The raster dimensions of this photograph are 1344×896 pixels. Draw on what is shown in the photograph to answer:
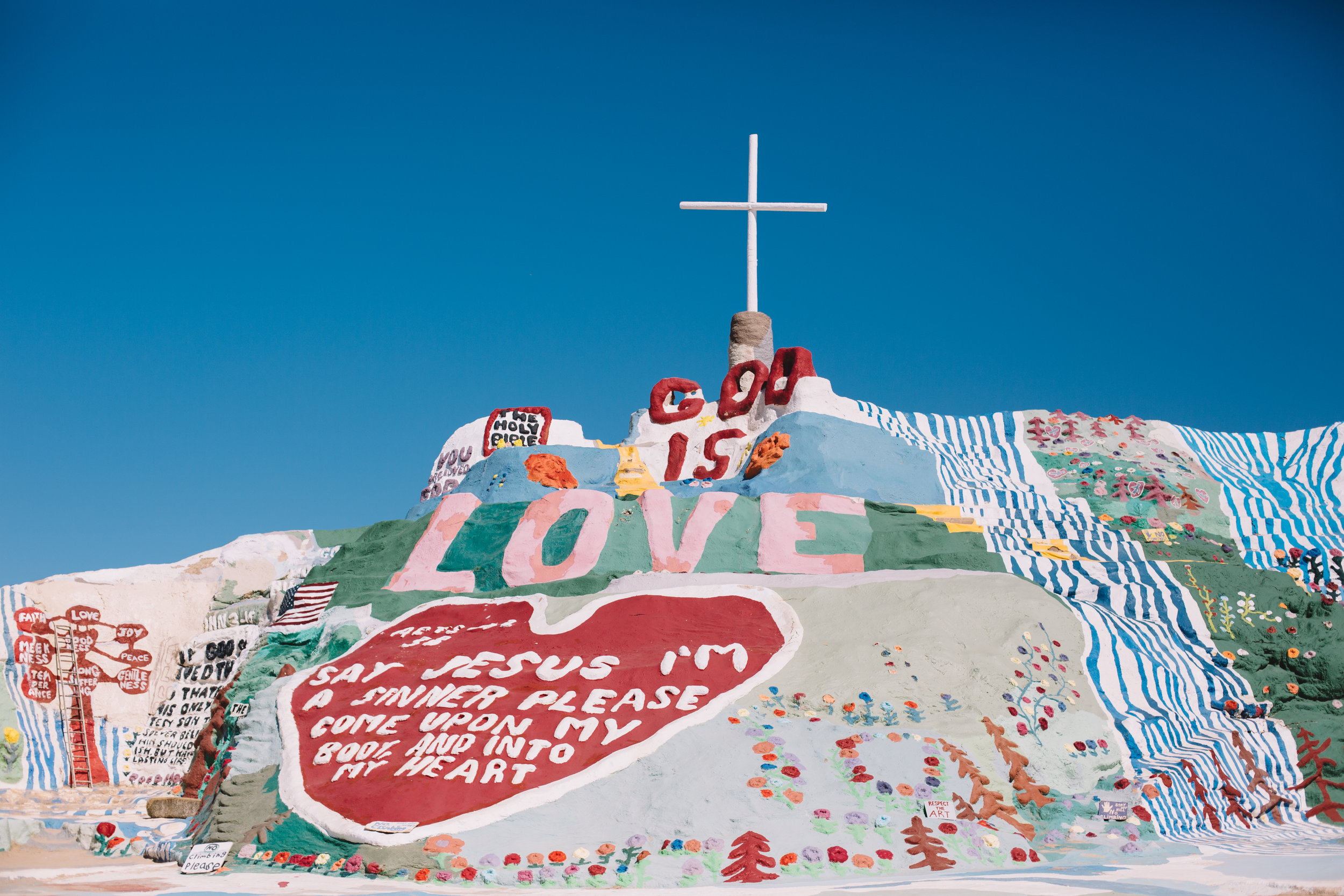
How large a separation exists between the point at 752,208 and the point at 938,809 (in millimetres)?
15122

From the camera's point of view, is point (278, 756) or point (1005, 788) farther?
point (278, 756)

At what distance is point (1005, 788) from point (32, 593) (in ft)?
43.8

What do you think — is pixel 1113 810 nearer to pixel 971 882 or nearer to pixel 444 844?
pixel 971 882

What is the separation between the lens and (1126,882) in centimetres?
662

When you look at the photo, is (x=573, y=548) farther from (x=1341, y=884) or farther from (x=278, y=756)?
(x=1341, y=884)

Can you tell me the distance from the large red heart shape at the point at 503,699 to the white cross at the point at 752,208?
34.5ft

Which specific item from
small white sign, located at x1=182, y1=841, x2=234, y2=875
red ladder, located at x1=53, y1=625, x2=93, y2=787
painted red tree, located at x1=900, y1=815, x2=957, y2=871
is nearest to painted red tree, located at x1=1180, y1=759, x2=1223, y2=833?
painted red tree, located at x1=900, y1=815, x2=957, y2=871

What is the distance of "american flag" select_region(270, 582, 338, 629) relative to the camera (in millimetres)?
13016

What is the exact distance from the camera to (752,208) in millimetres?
21391

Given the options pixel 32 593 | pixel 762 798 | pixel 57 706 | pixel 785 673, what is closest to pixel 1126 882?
pixel 762 798

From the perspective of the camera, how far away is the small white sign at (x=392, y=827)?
8.05 meters

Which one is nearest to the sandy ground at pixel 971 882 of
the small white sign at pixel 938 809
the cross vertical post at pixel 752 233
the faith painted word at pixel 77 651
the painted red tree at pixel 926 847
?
the painted red tree at pixel 926 847

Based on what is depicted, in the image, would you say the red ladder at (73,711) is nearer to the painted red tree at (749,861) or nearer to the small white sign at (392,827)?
the small white sign at (392,827)

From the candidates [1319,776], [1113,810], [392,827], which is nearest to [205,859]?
[392,827]
